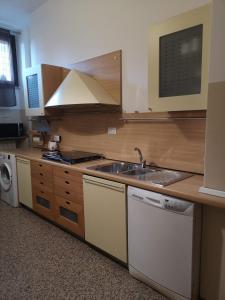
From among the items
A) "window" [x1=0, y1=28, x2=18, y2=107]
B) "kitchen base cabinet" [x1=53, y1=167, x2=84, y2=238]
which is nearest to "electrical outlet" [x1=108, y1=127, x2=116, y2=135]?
"kitchen base cabinet" [x1=53, y1=167, x2=84, y2=238]

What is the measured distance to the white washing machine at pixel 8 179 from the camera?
337 centimetres

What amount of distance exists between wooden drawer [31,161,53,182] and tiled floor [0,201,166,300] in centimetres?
64

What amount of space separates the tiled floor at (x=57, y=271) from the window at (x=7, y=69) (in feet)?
8.52

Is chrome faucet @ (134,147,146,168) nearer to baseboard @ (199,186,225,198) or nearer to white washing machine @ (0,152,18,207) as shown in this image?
baseboard @ (199,186,225,198)

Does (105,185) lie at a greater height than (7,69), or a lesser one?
lesser

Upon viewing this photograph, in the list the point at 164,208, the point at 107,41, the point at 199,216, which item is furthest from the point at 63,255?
the point at 107,41

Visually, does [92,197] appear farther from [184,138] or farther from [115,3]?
[115,3]

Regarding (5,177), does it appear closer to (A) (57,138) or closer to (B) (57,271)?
(A) (57,138)

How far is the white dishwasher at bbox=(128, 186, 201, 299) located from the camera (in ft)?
4.74

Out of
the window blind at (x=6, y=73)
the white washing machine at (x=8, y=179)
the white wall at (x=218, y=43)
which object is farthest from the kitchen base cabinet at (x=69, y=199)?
the window blind at (x=6, y=73)

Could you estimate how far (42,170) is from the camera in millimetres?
2820

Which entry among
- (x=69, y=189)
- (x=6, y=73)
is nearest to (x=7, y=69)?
(x=6, y=73)

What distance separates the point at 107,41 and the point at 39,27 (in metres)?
1.69

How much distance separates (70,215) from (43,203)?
0.64m
